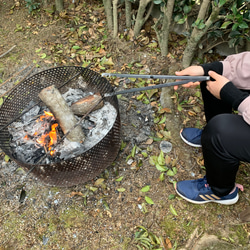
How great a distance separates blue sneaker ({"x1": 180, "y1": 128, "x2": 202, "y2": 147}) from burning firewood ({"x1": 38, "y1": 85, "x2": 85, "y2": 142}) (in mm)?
1154

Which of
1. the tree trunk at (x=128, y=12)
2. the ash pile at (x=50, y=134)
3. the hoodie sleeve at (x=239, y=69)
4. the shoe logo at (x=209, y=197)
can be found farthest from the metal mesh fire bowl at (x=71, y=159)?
the tree trunk at (x=128, y=12)

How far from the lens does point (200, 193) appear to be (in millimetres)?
2191

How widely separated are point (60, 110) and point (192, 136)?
1.41m

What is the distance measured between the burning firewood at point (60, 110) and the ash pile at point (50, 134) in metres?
0.11

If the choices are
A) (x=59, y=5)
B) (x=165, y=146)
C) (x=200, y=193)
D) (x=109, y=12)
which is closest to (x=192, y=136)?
(x=165, y=146)

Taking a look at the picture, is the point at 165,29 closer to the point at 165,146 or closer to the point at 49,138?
the point at 165,146

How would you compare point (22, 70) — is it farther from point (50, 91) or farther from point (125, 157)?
point (125, 157)

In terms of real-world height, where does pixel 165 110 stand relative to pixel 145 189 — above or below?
above

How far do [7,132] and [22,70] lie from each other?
1.35 m

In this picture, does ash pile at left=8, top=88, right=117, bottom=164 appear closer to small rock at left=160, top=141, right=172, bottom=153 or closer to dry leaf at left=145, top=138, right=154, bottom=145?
dry leaf at left=145, top=138, right=154, bottom=145

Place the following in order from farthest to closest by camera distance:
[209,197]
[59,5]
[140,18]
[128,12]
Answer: [59,5], [128,12], [140,18], [209,197]

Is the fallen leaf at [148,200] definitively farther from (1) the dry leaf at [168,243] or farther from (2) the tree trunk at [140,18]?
(2) the tree trunk at [140,18]

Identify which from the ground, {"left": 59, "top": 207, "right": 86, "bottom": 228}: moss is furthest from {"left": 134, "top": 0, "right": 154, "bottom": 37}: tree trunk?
{"left": 59, "top": 207, "right": 86, "bottom": 228}: moss

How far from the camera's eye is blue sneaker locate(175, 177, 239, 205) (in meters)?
2.17
